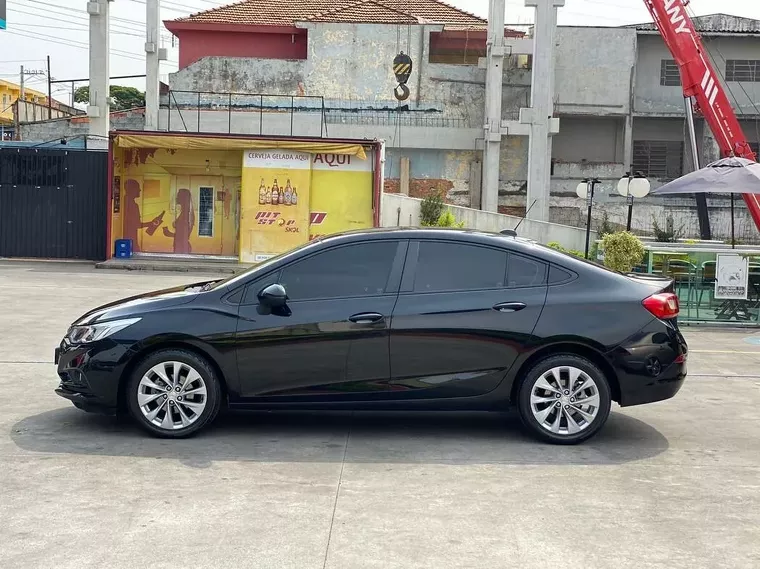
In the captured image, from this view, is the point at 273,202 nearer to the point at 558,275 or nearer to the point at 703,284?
the point at 703,284

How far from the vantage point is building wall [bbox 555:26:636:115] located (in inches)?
1650

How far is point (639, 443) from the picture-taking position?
746 cm

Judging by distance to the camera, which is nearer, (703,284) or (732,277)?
(732,277)

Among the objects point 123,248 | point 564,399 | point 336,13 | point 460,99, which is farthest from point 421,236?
point 336,13

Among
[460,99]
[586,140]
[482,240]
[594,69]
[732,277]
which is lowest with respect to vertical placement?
[732,277]

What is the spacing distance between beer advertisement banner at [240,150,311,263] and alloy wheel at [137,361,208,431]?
17.7m

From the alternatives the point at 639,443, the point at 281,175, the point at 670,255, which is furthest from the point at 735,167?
the point at 281,175

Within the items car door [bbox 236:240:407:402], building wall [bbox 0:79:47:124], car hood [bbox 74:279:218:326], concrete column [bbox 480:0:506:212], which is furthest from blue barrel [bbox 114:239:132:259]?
building wall [bbox 0:79:47:124]

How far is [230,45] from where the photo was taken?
148 ft

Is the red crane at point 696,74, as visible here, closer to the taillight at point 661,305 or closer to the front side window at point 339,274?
the taillight at point 661,305

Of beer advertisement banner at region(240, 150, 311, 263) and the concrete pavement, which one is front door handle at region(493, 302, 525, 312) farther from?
beer advertisement banner at region(240, 150, 311, 263)

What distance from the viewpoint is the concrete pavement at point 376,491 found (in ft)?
16.3

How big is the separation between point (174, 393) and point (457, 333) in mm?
2124

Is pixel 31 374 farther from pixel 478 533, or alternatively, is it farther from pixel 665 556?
pixel 665 556
